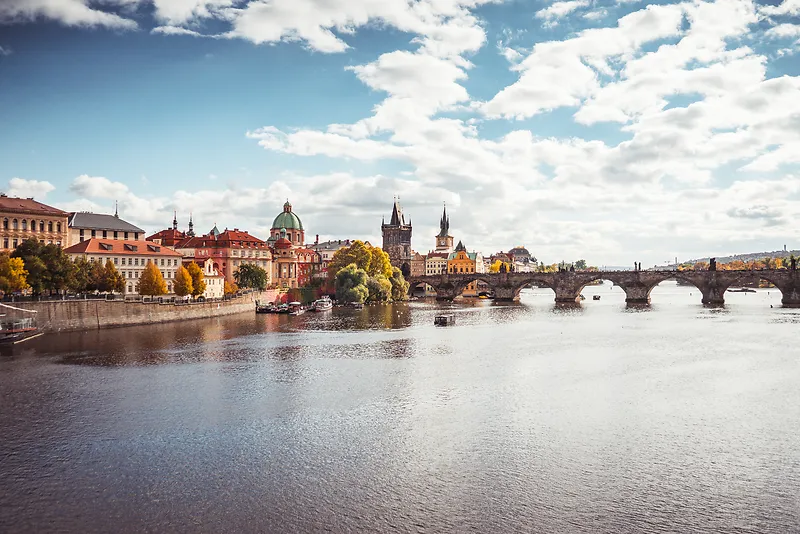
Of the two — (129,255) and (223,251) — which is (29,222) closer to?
(129,255)

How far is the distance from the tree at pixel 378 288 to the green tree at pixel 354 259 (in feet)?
15.5

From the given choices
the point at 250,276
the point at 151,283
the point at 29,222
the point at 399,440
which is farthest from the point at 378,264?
the point at 399,440

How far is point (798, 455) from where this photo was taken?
22.9m

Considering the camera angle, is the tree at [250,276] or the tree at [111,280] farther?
the tree at [250,276]

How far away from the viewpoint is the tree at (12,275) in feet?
186

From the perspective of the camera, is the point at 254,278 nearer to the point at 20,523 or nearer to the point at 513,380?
the point at 513,380

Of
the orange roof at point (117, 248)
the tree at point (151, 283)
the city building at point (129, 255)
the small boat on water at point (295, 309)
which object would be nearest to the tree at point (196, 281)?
the city building at point (129, 255)

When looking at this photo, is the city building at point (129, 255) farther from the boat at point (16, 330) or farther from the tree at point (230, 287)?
the boat at point (16, 330)

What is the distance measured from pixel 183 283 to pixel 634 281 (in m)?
78.1

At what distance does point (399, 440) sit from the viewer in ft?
81.5

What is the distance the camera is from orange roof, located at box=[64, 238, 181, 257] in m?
79.2

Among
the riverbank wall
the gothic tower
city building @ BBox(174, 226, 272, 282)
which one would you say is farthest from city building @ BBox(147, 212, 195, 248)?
the gothic tower

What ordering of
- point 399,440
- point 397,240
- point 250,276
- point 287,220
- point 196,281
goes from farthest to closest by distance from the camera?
point 397,240 < point 287,220 < point 250,276 < point 196,281 < point 399,440

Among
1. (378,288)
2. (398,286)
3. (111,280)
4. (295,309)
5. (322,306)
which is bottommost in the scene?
(295,309)
